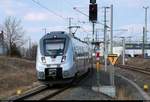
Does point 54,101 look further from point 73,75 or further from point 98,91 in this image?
point 73,75

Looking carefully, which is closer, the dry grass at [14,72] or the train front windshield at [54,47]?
the train front windshield at [54,47]

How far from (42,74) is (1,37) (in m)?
61.3

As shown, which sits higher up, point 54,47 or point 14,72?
point 54,47

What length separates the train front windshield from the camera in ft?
92.3

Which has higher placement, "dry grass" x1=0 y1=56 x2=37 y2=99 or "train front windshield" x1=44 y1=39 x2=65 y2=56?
"train front windshield" x1=44 y1=39 x2=65 y2=56

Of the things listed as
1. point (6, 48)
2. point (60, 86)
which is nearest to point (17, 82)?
point (60, 86)

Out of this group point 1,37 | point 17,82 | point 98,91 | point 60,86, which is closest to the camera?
point 98,91

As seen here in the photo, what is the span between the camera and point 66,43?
28.6 meters

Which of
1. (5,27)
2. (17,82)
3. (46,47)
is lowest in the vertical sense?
(17,82)

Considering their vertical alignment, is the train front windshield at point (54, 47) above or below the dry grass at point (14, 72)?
above

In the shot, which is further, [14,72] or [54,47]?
[14,72]

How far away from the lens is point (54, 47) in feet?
93.0

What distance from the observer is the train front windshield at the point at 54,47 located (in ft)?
92.3

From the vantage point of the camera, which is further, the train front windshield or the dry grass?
the dry grass
